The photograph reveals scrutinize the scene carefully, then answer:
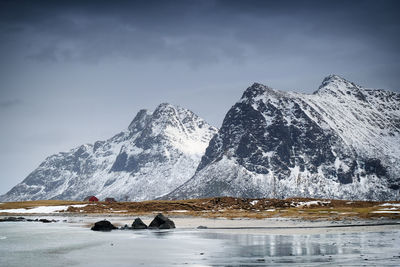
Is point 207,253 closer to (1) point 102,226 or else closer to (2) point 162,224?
(1) point 102,226

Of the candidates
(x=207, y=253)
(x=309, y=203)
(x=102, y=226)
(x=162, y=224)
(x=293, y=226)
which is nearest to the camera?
(x=207, y=253)

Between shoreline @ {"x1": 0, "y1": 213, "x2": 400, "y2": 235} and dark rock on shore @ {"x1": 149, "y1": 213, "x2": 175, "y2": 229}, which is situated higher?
dark rock on shore @ {"x1": 149, "y1": 213, "x2": 175, "y2": 229}

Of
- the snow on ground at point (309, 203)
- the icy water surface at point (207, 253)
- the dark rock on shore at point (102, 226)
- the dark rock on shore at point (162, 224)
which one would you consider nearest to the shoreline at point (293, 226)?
the dark rock on shore at point (162, 224)

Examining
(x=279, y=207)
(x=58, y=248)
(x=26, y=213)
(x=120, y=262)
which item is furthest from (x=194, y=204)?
(x=120, y=262)

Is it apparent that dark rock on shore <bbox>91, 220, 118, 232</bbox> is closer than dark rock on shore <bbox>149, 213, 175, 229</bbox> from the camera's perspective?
Yes

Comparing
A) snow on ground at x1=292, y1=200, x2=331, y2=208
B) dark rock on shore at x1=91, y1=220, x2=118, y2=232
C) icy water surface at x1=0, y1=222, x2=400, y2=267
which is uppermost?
snow on ground at x1=292, y1=200, x2=331, y2=208

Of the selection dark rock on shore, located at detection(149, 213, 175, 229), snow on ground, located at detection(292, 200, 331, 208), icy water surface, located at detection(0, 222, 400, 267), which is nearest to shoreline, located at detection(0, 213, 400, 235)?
dark rock on shore, located at detection(149, 213, 175, 229)

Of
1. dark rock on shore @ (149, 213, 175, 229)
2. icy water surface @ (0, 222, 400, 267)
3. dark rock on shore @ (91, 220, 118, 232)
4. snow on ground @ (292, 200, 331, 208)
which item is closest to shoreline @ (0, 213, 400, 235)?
dark rock on shore @ (149, 213, 175, 229)

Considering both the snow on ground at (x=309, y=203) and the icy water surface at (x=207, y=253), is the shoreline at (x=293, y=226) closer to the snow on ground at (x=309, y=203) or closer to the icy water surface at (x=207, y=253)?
the icy water surface at (x=207, y=253)

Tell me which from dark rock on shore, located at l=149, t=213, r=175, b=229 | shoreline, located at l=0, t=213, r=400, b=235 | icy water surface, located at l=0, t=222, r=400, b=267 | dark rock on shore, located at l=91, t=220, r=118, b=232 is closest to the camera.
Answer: icy water surface, located at l=0, t=222, r=400, b=267

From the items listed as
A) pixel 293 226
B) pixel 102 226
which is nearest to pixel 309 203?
pixel 293 226

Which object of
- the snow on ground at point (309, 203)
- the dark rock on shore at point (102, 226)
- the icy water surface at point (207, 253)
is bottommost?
the icy water surface at point (207, 253)

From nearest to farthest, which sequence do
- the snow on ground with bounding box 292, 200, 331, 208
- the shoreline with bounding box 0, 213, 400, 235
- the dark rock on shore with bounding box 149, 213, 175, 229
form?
1. the shoreline with bounding box 0, 213, 400, 235
2. the dark rock on shore with bounding box 149, 213, 175, 229
3. the snow on ground with bounding box 292, 200, 331, 208

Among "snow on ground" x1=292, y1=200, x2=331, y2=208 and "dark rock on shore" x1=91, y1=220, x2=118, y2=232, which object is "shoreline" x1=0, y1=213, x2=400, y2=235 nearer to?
"dark rock on shore" x1=91, y1=220, x2=118, y2=232
